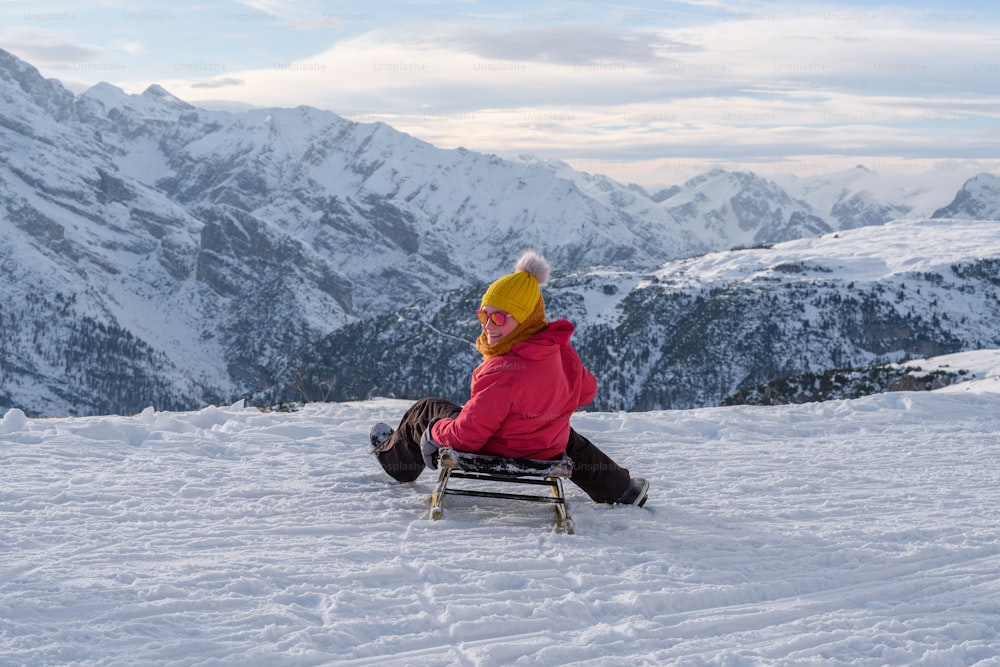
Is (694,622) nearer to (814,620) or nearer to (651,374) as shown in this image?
(814,620)

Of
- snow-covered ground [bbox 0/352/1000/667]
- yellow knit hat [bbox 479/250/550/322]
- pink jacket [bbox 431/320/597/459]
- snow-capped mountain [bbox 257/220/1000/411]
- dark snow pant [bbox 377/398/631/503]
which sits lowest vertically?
snow-capped mountain [bbox 257/220/1000/411]

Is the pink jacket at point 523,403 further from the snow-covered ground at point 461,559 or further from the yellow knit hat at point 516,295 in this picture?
the snow-covered ground at point 461,559

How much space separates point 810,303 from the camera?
177375 millimetres

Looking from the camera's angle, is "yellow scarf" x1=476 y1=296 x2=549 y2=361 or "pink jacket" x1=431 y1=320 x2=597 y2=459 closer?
"pink jacket" x1=431 y1=320 x2=597 y2=459

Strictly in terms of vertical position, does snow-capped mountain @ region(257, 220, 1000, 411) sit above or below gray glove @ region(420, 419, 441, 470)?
below

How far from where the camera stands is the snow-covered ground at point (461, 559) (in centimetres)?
507

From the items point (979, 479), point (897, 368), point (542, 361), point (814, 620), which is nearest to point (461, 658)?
point (814, 620)

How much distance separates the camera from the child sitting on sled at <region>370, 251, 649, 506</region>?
23.2 feet

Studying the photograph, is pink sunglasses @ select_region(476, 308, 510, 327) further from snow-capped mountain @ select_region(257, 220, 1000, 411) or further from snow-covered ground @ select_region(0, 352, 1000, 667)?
snow-capped mountain @ select_region(257, 220, 1000, 411)

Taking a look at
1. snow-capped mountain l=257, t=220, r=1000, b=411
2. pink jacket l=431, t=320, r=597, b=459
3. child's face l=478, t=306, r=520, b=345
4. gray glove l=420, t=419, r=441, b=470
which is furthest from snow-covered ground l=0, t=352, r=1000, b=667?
snow-capped mountain l=257, t=220, r=1000, b=411

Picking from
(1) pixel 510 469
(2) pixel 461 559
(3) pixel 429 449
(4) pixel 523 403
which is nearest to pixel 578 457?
(1) pixel 510 469

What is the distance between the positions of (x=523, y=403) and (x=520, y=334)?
56 centimetres

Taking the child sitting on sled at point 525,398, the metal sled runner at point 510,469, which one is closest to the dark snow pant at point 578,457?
the child sitting on sled at point 525,398

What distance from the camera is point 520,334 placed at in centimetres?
724
